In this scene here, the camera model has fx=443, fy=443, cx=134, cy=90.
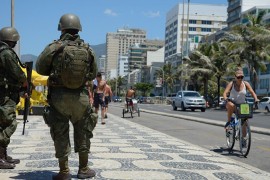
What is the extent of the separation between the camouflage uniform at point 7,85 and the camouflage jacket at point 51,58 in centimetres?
97

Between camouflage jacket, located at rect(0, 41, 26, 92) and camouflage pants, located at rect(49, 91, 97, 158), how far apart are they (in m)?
1.11

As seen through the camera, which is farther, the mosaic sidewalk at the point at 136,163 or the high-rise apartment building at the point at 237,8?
the high-rise apartment building at the point at 237,8

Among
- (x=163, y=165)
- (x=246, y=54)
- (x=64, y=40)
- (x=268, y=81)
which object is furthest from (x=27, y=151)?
(x=268, y=81)

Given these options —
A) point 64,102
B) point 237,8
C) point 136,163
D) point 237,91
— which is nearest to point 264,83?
point 237,8

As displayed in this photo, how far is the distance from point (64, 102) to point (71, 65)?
44cm

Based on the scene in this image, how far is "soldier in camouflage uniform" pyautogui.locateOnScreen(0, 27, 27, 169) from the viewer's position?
581 cm

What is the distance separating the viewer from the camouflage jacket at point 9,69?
5805 mm

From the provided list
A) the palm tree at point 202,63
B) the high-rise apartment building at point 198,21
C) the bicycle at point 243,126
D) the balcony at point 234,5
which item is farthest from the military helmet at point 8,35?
the high-rise apartment building at point 198,21

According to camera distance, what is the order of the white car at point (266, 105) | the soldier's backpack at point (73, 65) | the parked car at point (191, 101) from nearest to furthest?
1. the soldier's backpack at point (73, 65)
2. the parked car at point (191, 101)
3. the white car at point (266, 105)

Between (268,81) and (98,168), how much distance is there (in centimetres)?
7393

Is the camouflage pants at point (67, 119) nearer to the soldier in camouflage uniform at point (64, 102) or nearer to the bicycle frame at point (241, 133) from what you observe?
the soldier in camouflage uniform at point (64, 102)

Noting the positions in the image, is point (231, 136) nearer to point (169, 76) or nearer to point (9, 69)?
point (9, 69)

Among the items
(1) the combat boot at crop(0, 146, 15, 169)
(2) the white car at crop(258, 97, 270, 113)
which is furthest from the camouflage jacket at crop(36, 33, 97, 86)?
(2) the white car at crop(258, 97, 270, 113)

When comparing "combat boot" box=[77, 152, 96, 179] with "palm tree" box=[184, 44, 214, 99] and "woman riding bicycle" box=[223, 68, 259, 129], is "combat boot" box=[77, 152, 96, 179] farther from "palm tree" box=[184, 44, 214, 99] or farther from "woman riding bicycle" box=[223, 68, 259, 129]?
"palm tree" box=[184, 44, 214, 99]
